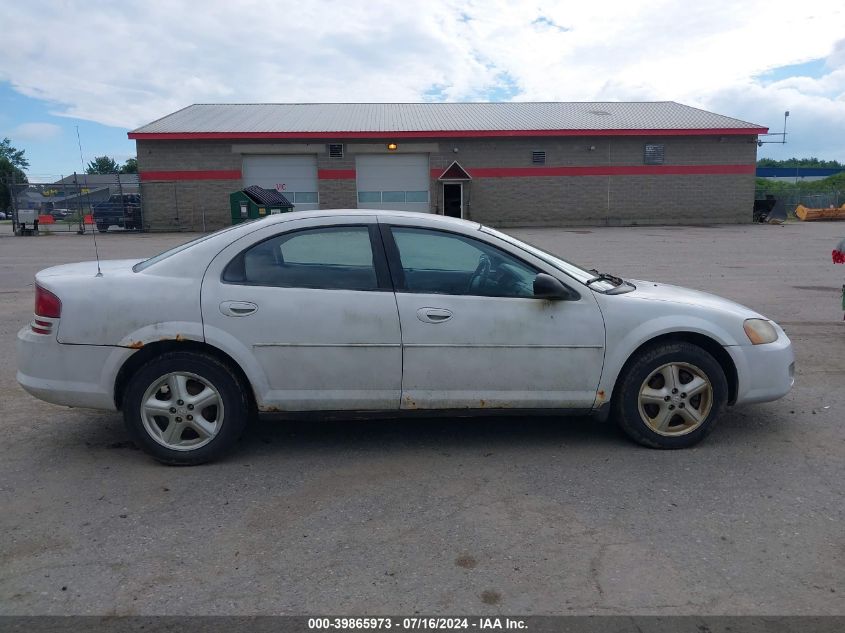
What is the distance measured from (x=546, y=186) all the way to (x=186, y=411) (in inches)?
1205

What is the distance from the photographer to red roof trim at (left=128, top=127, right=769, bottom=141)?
101 ft

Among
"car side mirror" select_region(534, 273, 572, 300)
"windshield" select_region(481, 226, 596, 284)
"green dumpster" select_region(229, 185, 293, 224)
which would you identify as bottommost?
"car side mirror" select_region(534, 273, 572, 300)

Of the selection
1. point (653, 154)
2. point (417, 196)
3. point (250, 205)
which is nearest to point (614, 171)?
point (653, 154)

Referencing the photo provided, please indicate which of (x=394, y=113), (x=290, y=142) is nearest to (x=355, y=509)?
(x=290, y=142)

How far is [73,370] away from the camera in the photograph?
4156mm

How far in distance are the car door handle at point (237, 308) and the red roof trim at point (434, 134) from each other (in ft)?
92.6

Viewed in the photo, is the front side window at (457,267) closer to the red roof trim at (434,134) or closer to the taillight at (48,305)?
the taillight at (48,305)

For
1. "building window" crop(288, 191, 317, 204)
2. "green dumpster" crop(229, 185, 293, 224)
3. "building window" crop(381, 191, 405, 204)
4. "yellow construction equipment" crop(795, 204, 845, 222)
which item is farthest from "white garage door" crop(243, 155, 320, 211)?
"yellow construction equipment" crop(795, 204, 845, 222)

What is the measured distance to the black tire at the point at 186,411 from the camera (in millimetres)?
4109

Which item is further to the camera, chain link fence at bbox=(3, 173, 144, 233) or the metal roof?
the metal roof

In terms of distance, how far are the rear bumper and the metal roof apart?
2825cm

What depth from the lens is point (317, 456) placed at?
441 centimetres

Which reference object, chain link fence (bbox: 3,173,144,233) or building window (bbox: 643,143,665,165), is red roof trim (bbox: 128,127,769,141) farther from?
chain link fence (bbox: 3,173,144,233)

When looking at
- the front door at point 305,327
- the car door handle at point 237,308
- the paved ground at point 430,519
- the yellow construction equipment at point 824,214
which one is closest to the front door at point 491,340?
the front door at point 305,327
